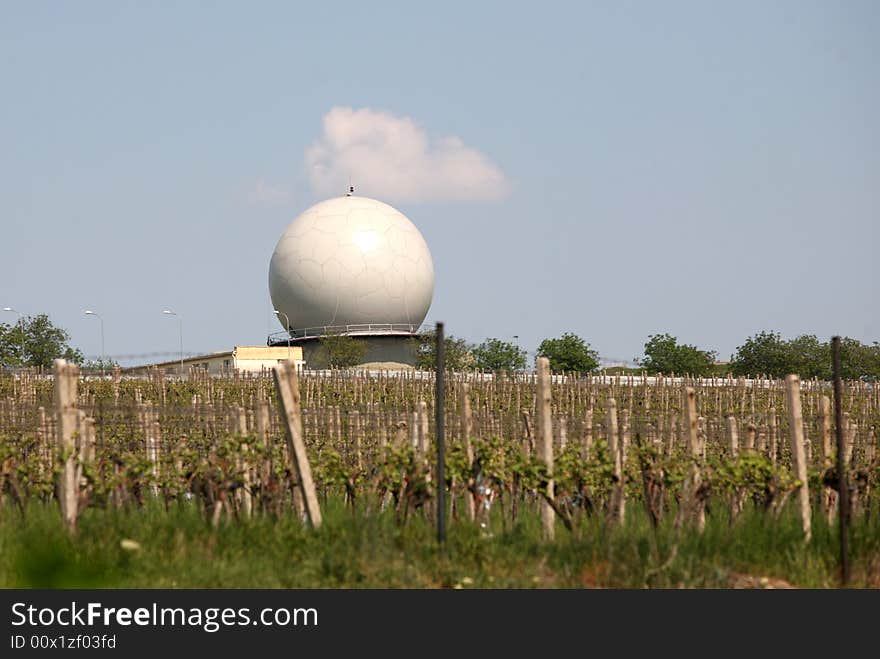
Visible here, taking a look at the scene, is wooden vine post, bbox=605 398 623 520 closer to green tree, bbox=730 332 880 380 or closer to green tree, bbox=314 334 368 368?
green tree, bbox=314 334 368 368

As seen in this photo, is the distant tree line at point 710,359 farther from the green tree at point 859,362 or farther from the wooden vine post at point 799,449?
the wooden vine post at point 799,449

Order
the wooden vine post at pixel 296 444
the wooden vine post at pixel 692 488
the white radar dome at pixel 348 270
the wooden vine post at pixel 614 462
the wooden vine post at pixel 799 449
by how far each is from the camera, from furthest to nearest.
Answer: the white radar dome at pixel 348 270 < the wooden vine post at pixel 799 449 < the wooden vine post at pixel 614 462 < the wooden vine post at pixel 692 488 < the wooden vine post at pixel 296 444

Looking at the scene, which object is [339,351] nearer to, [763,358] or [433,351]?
[433,351]

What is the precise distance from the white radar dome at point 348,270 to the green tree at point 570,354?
8.71m

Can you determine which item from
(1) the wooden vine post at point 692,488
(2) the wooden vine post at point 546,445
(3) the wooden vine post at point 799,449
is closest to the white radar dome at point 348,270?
(1) the wooden vine post at point 692,488

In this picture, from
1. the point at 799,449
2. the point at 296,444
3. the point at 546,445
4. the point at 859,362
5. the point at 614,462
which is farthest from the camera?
the point at 859,362

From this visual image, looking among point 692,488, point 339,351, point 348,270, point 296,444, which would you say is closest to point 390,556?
point 296,444

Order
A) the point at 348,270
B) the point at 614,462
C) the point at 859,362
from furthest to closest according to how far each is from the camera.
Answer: the point at 859,362, the point at 348,270, the point at 614,462

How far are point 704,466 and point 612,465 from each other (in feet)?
3.79

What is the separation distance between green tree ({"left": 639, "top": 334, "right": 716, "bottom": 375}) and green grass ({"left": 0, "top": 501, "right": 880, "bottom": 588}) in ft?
183

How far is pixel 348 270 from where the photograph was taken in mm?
56250

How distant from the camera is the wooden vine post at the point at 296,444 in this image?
368 inches

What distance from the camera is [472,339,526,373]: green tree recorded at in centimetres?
6375

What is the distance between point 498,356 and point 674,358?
10718 millimetres
